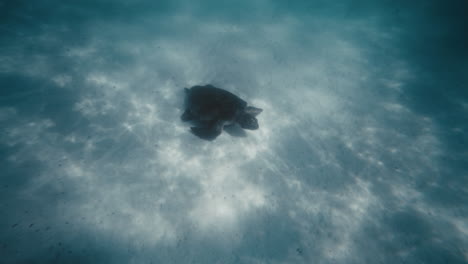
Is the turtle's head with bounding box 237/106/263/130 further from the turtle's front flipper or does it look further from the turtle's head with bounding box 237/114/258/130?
the turtle's front flipper

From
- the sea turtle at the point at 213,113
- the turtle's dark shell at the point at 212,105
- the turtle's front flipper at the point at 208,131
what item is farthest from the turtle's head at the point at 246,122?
the turtle's front flipper at the point at 208,131

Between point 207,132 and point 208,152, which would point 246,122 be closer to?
point 207,132

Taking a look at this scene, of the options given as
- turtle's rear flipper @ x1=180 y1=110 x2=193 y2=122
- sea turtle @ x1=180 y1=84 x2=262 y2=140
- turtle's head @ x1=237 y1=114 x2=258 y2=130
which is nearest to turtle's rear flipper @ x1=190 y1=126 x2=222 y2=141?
sea turtle @ x1=180 y1=84 x2=262 y2=140

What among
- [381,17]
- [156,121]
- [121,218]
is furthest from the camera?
[381,17]

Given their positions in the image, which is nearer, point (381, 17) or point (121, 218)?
point (121, 218)

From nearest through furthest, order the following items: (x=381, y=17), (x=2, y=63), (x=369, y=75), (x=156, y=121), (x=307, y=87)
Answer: (x=156, y=121), (x=2, y=63), (x=307, y=87), (x=369, y=75), (x=381, y=17)

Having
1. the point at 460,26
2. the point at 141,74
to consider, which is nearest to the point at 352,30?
the point at 460,26

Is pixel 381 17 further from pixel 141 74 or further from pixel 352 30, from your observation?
pixel 141 74

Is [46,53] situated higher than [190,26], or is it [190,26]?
[190,26]

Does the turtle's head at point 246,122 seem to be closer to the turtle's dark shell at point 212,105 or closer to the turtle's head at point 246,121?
→ the turtle's head at point 246,121

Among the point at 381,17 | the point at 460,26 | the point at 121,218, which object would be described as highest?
the point at 460,26
